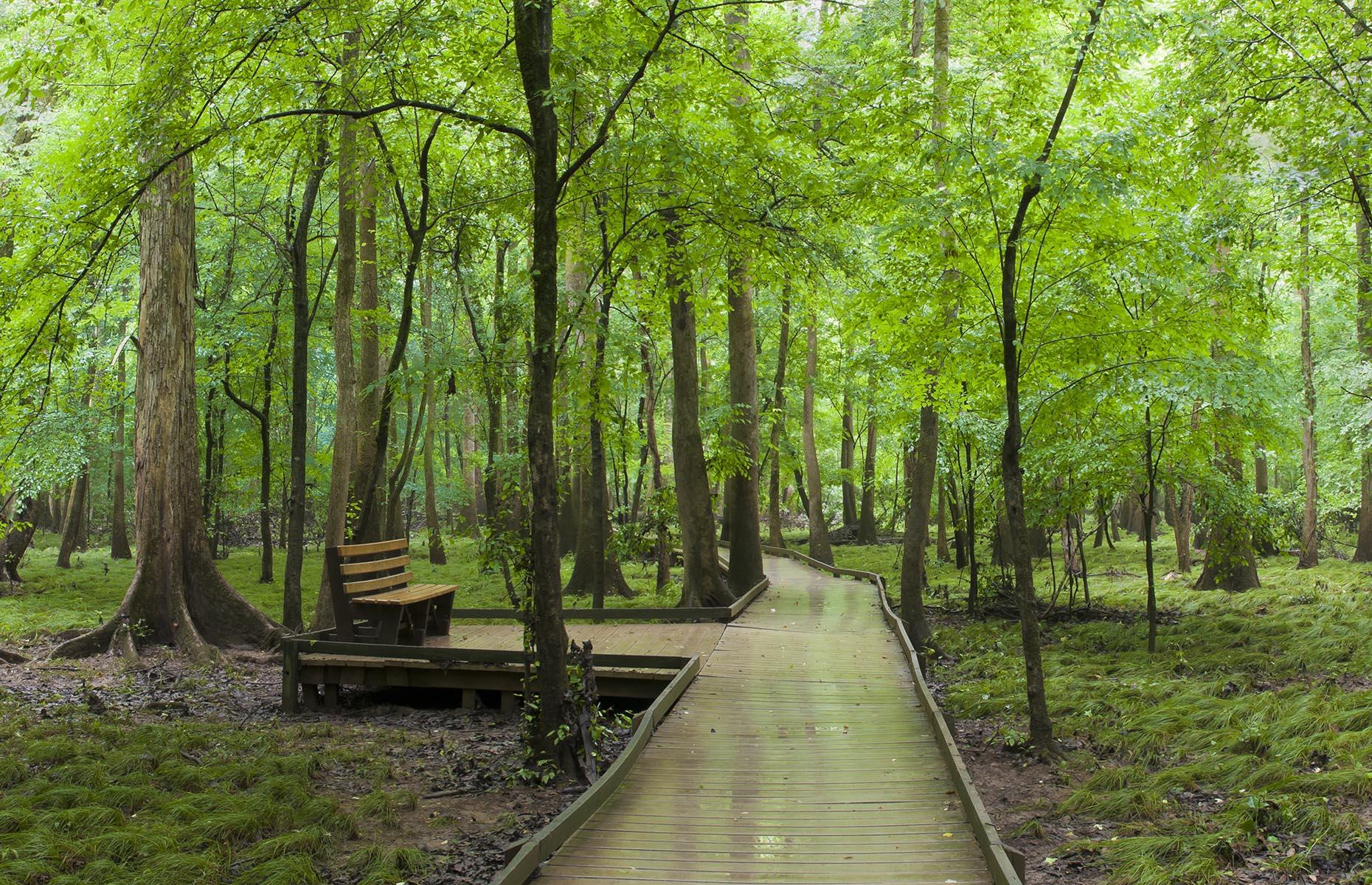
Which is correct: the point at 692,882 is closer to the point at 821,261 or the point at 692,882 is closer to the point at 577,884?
the point at 577,884

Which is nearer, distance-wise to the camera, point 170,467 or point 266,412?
point 170,467

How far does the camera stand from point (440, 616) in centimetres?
1005

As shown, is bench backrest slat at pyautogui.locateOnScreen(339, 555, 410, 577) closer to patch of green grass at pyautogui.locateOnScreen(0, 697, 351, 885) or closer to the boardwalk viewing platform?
patch of green grass at pyautogui.locateOnScreen(0, 697, 351, 885)

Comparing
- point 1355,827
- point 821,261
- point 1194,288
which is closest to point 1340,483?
point 1194,288

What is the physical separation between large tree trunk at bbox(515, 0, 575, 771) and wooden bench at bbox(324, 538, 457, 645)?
3.18 meters

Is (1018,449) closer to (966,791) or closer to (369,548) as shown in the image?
(966,791)

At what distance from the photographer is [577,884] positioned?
420 centimetres

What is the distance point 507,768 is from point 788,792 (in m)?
2.41

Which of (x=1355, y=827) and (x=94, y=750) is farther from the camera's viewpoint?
(x=94, y=750)

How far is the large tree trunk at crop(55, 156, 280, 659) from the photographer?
427 inches

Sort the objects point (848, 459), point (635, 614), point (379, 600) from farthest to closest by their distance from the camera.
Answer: point (848, 459) < point (635, 614) < point (379, 600)

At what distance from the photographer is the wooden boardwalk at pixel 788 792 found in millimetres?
4387

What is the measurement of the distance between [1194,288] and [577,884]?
9621mm

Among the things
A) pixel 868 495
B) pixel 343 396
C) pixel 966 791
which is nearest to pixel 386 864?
Answer: pixel 966 791
